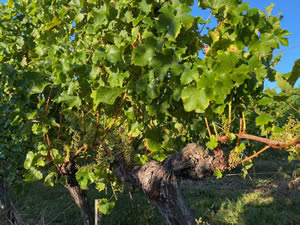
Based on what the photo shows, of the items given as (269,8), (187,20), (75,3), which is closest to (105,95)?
(187,20)

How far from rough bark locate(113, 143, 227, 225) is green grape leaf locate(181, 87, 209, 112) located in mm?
677

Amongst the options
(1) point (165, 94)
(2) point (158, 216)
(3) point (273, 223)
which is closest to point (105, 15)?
(1) point (165, 94)

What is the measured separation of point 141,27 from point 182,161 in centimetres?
108

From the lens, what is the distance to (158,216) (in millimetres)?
6328

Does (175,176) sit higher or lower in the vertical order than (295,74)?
→ lower

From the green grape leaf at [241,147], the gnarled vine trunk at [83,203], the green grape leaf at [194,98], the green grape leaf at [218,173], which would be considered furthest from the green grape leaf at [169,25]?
the gnarled vine trunk at [83,203]

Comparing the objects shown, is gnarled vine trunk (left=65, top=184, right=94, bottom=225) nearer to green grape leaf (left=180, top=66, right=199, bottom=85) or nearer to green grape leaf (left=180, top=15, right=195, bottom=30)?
green grape leaf (left=180, top=66, right=199, bottom=85)

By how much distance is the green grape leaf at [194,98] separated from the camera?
1.31 m

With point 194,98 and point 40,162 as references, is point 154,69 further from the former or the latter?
point 40,162

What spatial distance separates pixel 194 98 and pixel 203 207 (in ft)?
21.2

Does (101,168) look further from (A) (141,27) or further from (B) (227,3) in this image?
(B) (227,3)

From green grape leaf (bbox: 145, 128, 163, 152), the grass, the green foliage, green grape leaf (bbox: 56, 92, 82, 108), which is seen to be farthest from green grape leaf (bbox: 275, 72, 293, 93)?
the grass

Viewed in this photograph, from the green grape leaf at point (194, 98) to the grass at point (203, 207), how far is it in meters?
3.70

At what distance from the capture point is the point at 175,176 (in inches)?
78.3
